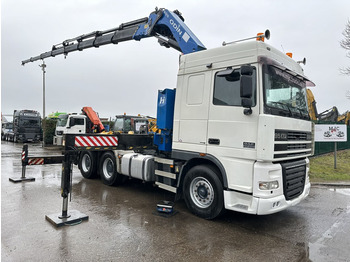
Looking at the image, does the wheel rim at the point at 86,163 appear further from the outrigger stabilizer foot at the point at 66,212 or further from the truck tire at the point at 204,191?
the truck tire at the point at 204,191

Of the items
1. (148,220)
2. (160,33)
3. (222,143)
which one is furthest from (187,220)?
(160,33)

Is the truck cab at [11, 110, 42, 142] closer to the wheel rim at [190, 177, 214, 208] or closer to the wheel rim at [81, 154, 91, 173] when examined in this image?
the wheel rim at [81, 154, 91, 173]

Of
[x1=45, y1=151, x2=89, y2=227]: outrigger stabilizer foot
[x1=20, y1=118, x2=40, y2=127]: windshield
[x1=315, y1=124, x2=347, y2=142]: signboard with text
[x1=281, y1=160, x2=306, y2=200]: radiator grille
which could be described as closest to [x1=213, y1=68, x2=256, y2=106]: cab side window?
[x1=281, y1=160, x2=306, y2=200]: radiator grille

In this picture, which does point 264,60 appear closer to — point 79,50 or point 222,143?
point 222,143

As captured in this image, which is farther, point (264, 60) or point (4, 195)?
point (4, 195)

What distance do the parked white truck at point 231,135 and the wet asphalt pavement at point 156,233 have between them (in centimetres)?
52

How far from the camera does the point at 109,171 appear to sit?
7.84 metres

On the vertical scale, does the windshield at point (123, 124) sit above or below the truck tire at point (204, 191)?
above

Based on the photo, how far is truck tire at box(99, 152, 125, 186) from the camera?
744 cm

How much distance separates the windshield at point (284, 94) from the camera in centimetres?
443

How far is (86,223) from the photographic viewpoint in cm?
472

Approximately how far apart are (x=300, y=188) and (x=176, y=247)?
2.81m

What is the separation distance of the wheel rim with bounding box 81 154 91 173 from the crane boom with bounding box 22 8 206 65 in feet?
13.7

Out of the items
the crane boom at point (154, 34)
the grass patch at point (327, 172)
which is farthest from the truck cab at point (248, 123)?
the grass patch at point (327, 172)
